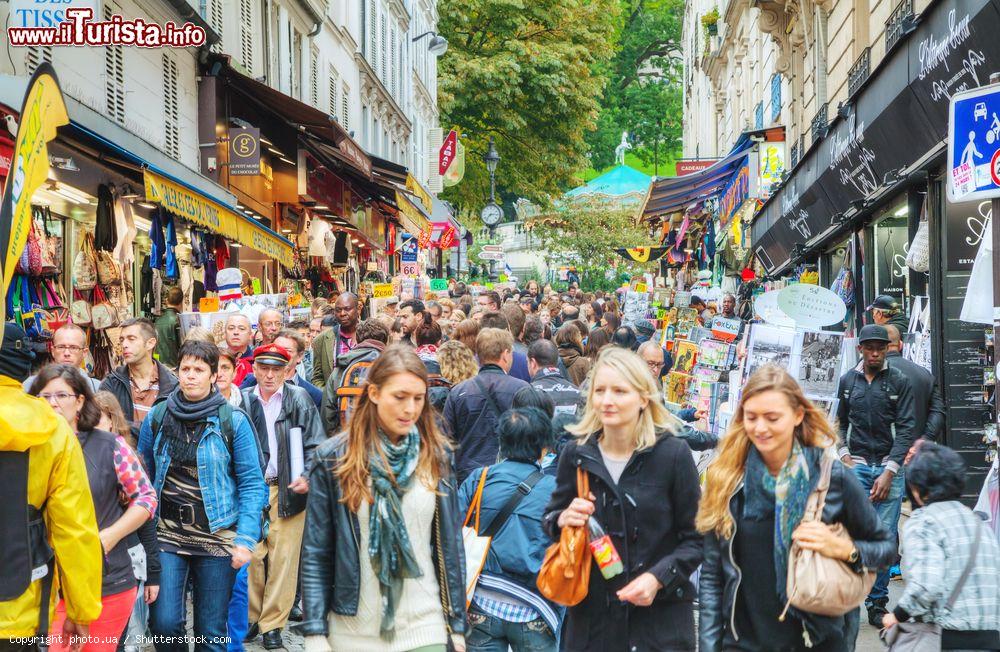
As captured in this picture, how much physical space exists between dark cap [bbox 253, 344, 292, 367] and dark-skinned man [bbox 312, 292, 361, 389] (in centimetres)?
355

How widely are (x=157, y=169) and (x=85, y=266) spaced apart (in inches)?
44.1

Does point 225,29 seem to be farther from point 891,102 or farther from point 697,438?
point 697,438

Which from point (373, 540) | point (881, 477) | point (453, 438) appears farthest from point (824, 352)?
point (373, 540)

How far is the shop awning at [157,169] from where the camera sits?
909 centimetres

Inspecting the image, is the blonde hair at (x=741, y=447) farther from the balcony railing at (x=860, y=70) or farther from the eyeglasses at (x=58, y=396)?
the balcony railing at (x=860, y=70)

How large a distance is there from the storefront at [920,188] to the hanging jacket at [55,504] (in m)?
5.68

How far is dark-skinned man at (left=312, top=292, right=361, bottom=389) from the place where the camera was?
11.1m

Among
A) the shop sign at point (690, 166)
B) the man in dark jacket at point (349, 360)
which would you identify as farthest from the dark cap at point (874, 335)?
the shop sign at point (690, 166)

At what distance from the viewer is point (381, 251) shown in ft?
108

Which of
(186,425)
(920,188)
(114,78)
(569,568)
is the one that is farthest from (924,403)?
(114,78)

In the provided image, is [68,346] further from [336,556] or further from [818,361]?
[818,361]

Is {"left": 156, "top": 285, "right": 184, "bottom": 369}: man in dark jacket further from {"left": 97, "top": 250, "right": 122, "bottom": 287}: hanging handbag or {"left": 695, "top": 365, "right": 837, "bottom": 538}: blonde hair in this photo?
{"left": 695, "top": 365, "right": 837, "bottom": 538}: blonde hair

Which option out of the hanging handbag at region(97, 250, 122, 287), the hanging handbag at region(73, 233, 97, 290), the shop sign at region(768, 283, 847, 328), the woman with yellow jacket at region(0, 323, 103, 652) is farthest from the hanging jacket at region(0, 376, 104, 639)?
the hanging handbag at region(97, 250, 122, 287)

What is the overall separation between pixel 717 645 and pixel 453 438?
3.35 meters
